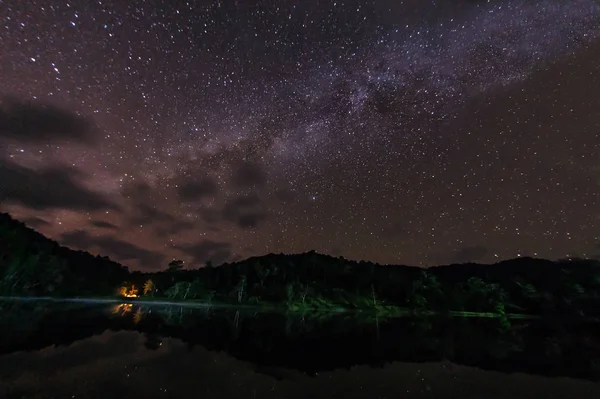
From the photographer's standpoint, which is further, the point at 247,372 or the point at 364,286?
the point at 364,286

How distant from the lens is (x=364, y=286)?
366ft

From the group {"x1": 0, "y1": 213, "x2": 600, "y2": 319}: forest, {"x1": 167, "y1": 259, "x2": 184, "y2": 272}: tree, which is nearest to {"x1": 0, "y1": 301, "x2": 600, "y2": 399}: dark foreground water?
{"x1": 0, "y1": 213, "x2": 600, "y2": 319}: forest

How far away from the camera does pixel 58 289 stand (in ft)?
244

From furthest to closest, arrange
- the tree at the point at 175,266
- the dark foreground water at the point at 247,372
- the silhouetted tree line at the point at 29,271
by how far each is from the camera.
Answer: the tree at the point at 175,266 < the silhouetted tree line at the point at 29,271 < the dark foreground water at the point at 247,372

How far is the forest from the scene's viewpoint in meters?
72.4

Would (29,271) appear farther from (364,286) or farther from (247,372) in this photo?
(364,286)

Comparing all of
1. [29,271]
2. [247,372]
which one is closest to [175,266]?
[29,271]

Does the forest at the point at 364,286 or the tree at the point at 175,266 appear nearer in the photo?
the forest at the point at 364,286

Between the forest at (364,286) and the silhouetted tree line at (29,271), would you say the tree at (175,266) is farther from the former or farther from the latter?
the silhouetted tree line at (29,271)

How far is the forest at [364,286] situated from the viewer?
2849 inches

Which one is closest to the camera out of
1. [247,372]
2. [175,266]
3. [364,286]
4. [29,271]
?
[247,372]

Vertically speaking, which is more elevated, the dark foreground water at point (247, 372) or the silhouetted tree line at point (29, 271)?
the silhouetted tree line at point (29, 271)

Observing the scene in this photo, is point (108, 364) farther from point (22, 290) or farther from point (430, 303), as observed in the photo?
point (430, 303)

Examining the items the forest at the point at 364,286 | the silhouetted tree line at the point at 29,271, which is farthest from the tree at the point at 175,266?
the silhouetted tree line at the point at 29,271
